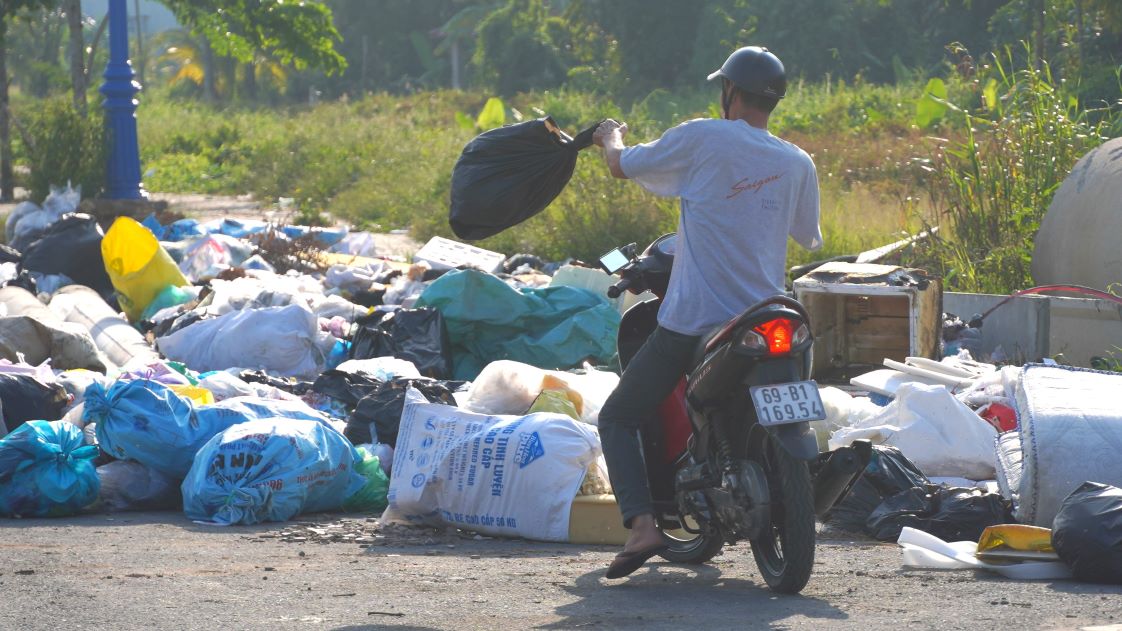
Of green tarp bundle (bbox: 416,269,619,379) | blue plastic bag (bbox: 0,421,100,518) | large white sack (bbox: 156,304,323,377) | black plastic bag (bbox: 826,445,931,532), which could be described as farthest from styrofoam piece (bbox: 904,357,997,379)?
blue plastic bag (bbox: 0,421,100,518)

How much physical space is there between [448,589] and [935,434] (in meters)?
2.64

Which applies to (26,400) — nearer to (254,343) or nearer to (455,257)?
(254,343)

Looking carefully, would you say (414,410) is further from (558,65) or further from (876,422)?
(558,65)

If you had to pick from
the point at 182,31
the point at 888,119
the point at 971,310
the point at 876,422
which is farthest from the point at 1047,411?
the point at 182,31

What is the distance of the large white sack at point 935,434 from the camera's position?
6047 millimetres

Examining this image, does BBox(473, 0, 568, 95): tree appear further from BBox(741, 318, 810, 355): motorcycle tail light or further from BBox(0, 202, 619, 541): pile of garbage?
BBox(741, 318, 810, 355): motorcycle tail light

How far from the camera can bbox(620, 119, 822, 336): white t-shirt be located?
4.33 meters

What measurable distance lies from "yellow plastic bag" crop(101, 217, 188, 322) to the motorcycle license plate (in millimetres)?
7293

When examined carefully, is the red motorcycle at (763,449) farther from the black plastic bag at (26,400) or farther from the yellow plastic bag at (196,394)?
the black plastic bag at (26,400)

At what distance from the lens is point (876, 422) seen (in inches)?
252

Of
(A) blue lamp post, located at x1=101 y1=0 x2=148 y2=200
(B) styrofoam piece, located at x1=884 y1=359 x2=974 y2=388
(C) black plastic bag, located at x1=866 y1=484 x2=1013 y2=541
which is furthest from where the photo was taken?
(A) blue lamp post, located at x1=101 y1=0 x2=148 y2=200

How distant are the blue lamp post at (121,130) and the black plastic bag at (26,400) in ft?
26.4

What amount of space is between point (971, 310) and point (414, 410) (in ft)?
15.6

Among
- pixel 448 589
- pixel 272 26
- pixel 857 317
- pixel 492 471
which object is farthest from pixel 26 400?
pixel 272 26
